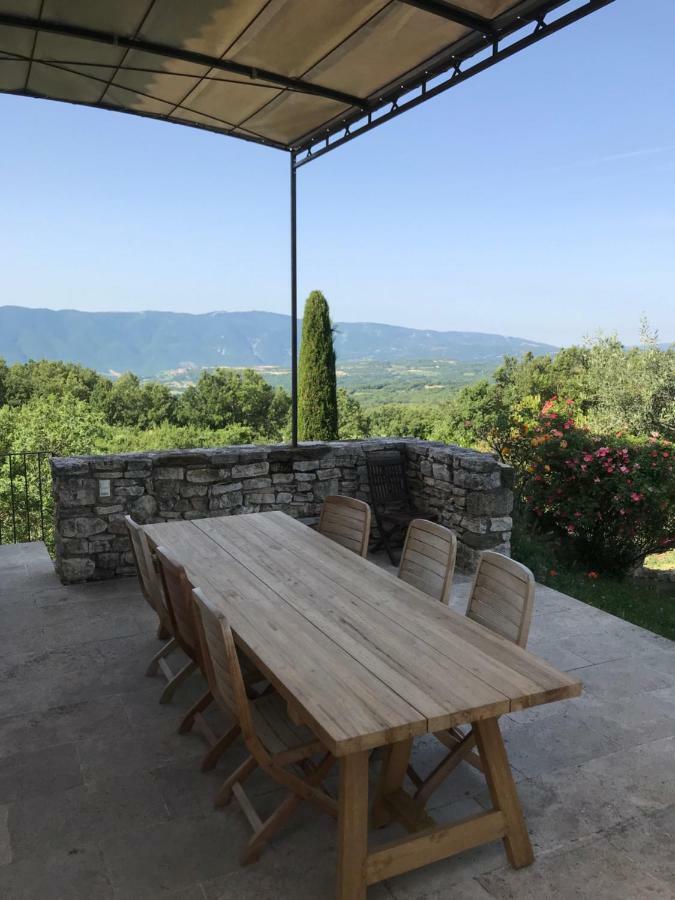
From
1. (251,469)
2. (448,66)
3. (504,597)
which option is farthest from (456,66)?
(251,469)

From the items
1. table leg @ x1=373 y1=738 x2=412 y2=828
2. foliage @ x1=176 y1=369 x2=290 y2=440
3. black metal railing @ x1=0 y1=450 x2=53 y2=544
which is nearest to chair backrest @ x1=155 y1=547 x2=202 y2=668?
table leg @ x1=373 y1=738 x2=412 y2=828

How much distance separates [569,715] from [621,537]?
345 cm

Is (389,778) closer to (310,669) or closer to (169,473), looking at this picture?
(310,669)

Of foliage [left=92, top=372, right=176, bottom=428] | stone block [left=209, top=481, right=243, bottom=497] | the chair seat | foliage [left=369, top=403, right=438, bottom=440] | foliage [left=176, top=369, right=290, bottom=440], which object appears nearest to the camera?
the chair seat

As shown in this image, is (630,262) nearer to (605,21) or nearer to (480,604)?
(605,21)

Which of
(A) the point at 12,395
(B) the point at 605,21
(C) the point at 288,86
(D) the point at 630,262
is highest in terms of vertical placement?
(B) the point at 605,21

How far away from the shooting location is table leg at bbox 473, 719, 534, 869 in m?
1.94

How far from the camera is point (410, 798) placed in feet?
7.04

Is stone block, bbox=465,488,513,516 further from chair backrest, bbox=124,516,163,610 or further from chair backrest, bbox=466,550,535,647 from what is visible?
chair backrest, bbox=124,516,163,610

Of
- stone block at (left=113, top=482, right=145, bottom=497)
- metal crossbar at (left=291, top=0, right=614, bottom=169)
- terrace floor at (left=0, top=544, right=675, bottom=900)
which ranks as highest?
metal crossbar at (left=291, top=0, right=614, bottom=169)

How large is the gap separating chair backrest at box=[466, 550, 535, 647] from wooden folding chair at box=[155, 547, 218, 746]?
3.27 feet

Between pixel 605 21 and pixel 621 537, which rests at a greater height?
pixel 605 21

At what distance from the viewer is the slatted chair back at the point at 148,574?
2.86m

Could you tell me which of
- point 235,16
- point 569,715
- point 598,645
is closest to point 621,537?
point 598,645
